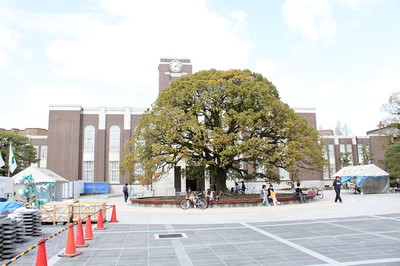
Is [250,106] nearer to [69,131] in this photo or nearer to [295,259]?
[295,259]

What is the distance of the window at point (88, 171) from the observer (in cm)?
4766

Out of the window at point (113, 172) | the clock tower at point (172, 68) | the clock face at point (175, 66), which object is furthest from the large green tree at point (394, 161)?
the window at point (113, 172)

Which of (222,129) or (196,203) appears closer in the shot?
A: (196,203)

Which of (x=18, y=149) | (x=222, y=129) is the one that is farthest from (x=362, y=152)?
(x=18, y=149)

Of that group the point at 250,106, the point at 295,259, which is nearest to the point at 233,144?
the point at 250,106

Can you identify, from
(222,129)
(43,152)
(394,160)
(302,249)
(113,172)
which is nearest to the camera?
(302,249)

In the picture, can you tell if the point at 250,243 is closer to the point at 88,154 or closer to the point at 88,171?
the point at 88,171

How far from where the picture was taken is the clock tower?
51.8 meters

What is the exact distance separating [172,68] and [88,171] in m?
19.8

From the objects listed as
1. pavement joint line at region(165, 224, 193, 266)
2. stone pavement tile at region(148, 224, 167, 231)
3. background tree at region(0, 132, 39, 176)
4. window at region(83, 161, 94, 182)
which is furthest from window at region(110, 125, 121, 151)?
pavement joint line at region(165, 224, 193, 266)

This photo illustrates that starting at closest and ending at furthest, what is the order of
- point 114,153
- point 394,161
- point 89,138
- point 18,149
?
point 394,161
point 18,149
point 89,138
point 114,153

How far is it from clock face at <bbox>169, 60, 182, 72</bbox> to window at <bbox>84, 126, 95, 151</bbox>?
589 inches

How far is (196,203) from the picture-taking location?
19703 millimetres

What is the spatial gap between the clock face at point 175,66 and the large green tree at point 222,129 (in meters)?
29.5
